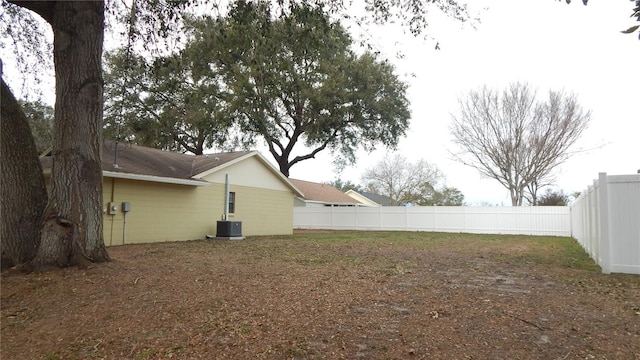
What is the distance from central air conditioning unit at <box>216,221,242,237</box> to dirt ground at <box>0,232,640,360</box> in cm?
826

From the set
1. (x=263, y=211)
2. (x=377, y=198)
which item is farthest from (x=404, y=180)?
(x=263, y=211)

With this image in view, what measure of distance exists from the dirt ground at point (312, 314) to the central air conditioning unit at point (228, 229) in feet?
27.1

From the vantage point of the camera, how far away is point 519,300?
5.19 metres

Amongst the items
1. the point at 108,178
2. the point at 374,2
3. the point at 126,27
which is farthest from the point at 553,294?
the point at 108,178

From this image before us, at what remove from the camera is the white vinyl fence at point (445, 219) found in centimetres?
2158

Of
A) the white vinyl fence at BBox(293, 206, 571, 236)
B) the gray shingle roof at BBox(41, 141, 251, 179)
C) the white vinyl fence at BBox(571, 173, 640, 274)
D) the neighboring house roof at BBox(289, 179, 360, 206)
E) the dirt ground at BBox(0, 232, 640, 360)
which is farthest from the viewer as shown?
the neighboring house roof at BBox(289, 179, 360, 206)

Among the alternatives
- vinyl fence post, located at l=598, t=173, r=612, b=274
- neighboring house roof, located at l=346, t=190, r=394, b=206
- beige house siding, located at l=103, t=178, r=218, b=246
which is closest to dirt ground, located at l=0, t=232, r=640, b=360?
vinyl fence post, located at l=598, t=173, r=612, b=274

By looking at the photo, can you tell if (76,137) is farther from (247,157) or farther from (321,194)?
(321,194)

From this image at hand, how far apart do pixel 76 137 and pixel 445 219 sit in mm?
21357

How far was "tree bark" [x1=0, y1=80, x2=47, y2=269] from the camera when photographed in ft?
20.5

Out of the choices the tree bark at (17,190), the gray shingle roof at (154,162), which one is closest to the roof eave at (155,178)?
the gray shingle roof at (154,162)

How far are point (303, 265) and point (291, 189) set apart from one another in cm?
1276

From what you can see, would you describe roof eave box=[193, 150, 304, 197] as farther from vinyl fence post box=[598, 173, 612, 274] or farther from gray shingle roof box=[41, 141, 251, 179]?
vinyl fence post box=[598, 173, 612, 274]

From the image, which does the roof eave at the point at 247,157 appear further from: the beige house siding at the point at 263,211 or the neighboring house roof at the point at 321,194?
the neighboring house roof at the point at 321,194
